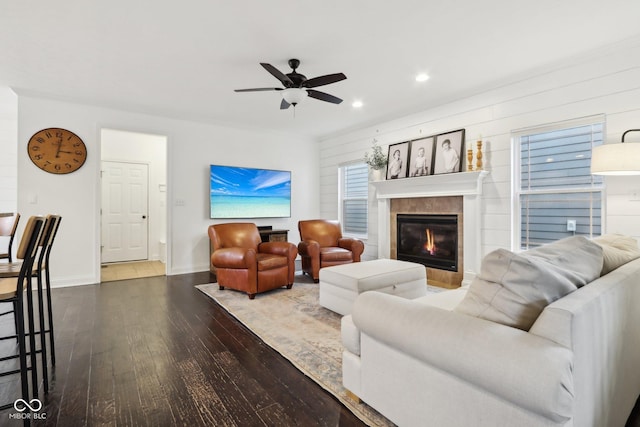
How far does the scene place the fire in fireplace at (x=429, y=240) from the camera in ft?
14.1

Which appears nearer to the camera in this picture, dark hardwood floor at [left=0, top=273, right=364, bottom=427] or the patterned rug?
dark hardwood floor at [left=0, top=273, right=364, bottom=427]

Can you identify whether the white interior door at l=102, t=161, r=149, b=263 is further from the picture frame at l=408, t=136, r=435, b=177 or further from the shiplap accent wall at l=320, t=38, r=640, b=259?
the picture frame at l=408, t=136, r=435, b=177

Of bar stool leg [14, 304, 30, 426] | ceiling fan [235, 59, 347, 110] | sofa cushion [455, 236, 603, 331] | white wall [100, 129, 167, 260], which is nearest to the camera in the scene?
sofa cushion [455, 236, 603, 331]

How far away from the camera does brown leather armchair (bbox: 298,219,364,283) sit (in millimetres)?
4367

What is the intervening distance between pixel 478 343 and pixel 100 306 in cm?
378

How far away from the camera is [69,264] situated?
14.3 ft

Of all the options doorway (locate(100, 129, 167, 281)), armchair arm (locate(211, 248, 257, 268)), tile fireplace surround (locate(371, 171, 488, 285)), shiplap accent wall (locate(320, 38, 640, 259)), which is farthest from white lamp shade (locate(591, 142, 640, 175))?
doorway (locate(100, 129, 167, 281))

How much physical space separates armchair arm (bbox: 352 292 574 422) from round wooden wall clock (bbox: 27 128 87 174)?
15.6 ft

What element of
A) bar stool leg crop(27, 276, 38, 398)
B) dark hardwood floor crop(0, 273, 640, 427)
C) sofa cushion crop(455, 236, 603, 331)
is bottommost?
dark hardwood floor crop(0, 273, 640, 427)

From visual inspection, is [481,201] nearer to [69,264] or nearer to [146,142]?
[69,264]

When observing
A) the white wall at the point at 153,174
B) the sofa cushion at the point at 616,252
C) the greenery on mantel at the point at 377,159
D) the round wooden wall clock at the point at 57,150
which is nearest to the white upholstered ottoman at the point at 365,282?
the sofa cushion at the point at 616,252

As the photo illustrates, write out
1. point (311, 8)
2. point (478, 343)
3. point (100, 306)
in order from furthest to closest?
point (100, 306), point (311, 8), point (478, 343)

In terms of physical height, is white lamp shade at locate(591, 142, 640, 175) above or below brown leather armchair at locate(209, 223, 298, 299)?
above

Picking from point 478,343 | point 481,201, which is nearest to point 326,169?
point 481,201
